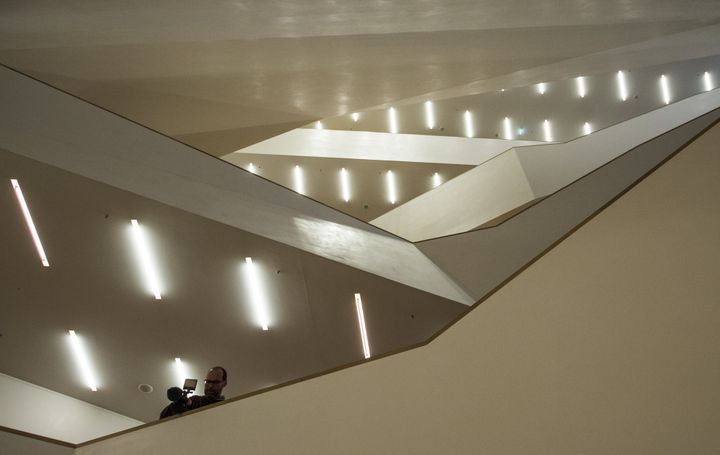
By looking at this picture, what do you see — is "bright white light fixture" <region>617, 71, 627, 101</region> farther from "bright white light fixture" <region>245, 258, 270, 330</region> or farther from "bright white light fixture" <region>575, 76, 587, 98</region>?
"bright white light fixture" <region>245, 258, 270, 330</region>

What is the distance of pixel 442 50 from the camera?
8484 mm

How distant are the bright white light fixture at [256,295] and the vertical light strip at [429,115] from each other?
773cm

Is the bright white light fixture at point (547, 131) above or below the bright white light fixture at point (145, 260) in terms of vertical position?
above

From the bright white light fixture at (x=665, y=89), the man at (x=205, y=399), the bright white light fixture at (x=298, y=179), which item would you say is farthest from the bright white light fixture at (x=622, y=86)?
the man at (x=205, y=399)

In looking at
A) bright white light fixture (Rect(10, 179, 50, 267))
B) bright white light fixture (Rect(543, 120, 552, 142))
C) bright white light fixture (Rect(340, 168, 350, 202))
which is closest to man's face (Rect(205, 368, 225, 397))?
bright white light fixture (Rect(10, 179, 50, 267))

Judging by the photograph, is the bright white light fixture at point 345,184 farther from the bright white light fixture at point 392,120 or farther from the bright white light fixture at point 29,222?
the bright white light fixture at point 29,222

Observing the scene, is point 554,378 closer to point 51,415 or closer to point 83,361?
point 83,361

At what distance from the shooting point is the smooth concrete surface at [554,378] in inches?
103

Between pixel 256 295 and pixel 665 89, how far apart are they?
10163 mm

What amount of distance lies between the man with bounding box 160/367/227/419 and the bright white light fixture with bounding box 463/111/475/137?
9472 mm

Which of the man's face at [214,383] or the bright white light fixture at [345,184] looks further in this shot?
the bright white light fixture at [345,184]

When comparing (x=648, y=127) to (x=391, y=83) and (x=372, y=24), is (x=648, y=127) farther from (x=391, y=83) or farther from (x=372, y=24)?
(x=372, y=24)

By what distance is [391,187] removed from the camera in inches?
461

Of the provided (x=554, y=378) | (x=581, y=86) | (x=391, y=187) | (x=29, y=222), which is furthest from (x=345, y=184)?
(x=554, y=378)
